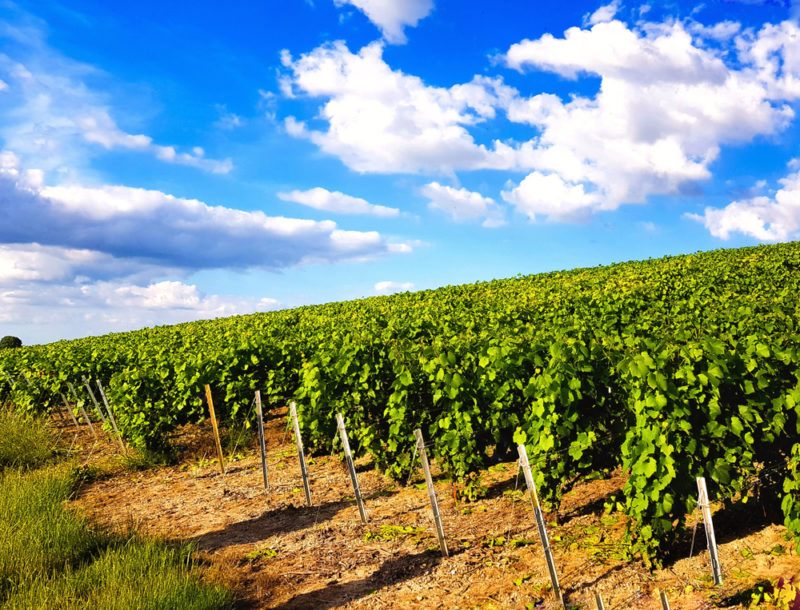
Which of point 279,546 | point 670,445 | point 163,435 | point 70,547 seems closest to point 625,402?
point 670,445

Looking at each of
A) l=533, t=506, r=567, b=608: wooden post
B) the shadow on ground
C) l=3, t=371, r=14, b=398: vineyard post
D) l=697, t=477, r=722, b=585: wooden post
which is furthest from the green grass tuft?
l=3, t=371, r=14, b=398: vineyard post

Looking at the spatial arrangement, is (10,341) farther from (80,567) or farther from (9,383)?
(80,567)

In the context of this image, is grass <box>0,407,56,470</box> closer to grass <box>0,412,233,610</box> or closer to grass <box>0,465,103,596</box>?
grass <box>0,465,103,596</box>

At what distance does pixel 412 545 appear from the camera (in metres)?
7.06

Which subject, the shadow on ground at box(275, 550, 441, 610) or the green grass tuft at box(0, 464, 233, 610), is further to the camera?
the shadow on ground at box(275, 550, 441, 610)

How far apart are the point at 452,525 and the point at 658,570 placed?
247 cm

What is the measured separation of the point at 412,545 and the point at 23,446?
30.4ft

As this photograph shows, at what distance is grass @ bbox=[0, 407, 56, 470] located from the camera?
464 inches

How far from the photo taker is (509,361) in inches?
300

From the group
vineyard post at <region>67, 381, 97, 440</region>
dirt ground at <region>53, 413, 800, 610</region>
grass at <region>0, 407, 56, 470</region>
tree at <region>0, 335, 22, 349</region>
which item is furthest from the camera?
tree at <region>0, 335, 22, 349</region>

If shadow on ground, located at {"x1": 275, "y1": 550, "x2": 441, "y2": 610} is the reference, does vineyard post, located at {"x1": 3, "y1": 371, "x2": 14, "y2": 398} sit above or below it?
above

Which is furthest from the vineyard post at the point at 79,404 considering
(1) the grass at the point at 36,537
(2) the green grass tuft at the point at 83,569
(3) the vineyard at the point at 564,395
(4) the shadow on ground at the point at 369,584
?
Answer: (4) the shadow on ground at the point at 369,584

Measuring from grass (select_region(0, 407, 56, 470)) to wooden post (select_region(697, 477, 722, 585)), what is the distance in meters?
11.6

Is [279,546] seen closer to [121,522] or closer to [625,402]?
[121,522]
